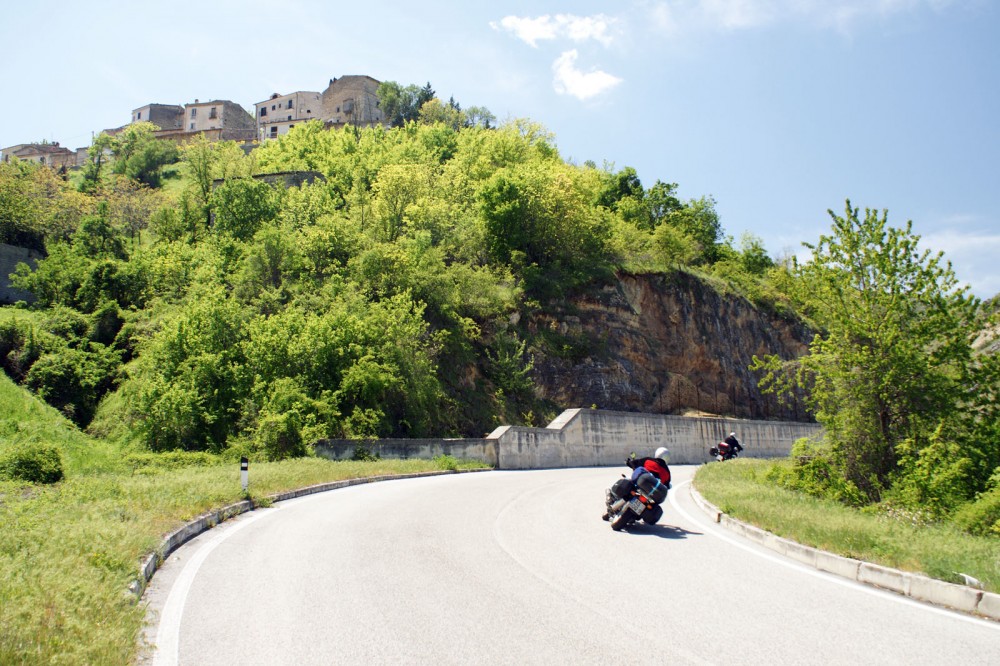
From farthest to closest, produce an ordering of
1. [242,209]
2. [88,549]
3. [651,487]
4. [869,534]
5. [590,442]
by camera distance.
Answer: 1. [242,209]
2. [590,442]
3. [651,487]
4. [869,534]
5. [88,549]

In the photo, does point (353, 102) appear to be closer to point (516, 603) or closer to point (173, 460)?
point (173, 460)

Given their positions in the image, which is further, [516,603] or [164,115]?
[164,115]

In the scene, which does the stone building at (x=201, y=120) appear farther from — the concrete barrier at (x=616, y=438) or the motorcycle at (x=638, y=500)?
the motorcycle at (x=638, y=500)

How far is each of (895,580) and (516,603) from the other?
444cm

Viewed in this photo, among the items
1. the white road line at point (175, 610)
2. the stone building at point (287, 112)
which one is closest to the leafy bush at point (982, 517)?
the white road line at point (175, 610)

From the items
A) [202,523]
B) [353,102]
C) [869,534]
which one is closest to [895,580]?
[869,534]

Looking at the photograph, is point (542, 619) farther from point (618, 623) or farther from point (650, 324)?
point (650, 324)

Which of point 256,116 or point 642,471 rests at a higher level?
point 256,116

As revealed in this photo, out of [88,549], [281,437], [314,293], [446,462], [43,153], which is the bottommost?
[446,462]

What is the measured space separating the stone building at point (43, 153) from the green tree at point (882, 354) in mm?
112523

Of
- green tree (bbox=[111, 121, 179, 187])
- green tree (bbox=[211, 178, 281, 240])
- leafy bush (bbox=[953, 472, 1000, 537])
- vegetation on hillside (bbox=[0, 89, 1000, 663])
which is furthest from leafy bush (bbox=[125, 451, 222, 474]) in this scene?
green tree (bbox=[111, 121, 179, 187])

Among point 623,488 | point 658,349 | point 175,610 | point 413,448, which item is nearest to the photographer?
point 175,610

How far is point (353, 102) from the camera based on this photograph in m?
107

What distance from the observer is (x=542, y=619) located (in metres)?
6.43
